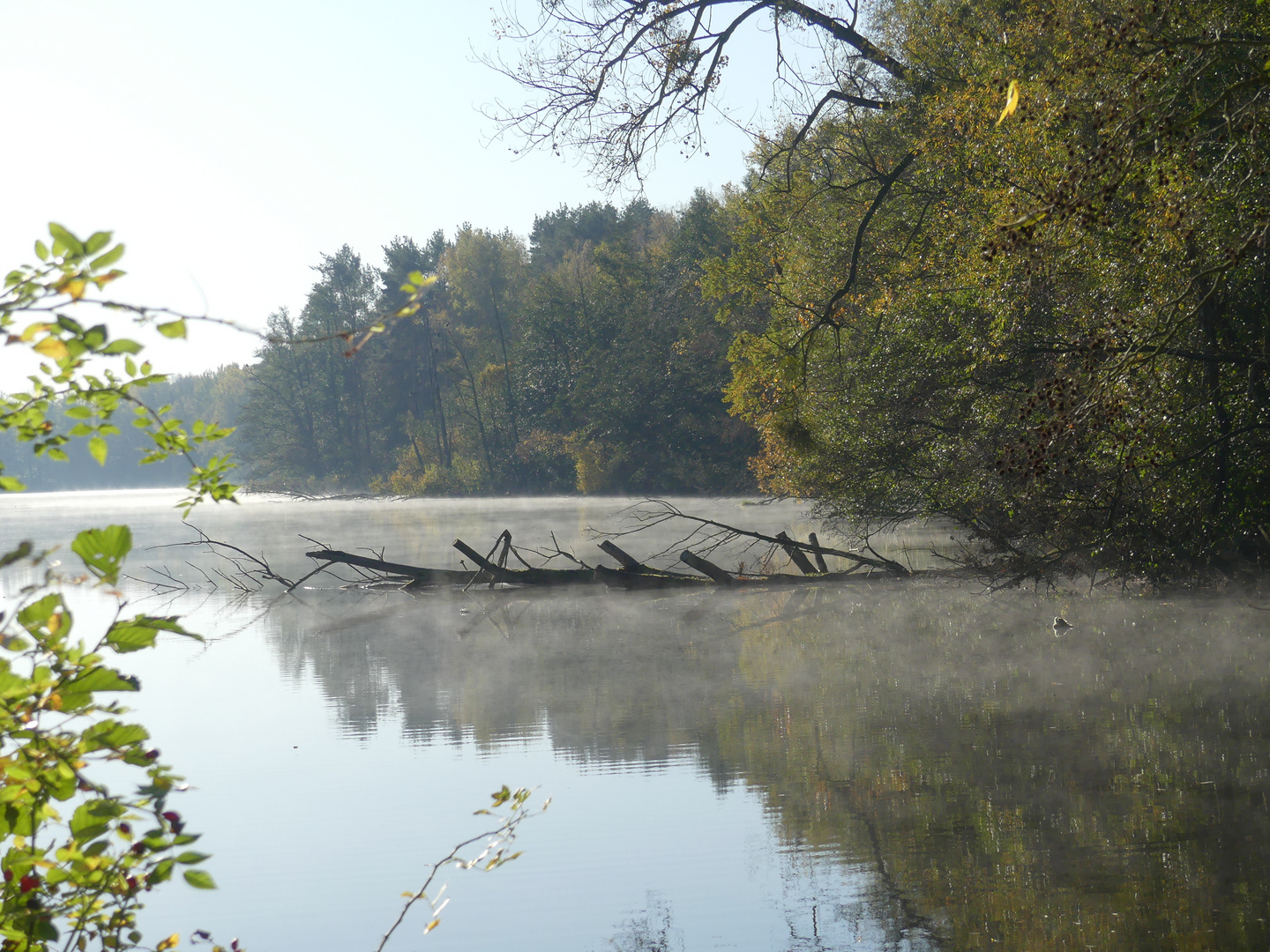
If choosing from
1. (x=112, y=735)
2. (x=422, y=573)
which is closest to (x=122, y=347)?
(x=112, y=735)

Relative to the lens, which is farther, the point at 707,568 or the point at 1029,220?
the point at 707,568

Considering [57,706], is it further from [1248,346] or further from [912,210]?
[912,210]

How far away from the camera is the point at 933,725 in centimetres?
727

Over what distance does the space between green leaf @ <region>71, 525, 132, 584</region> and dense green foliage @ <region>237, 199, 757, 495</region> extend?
28429 mm

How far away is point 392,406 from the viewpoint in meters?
78.5

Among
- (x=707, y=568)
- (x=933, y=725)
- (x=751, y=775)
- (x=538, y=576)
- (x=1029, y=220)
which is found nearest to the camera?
(x=1029, y=220)

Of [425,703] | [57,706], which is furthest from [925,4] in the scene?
[57,706]

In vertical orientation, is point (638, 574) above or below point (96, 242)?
below

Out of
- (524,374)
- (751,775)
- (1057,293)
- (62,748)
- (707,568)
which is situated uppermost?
(524,374)

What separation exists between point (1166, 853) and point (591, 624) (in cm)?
877

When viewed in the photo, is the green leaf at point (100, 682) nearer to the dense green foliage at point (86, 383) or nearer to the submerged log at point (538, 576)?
the dense green foliage at point (86, 383)

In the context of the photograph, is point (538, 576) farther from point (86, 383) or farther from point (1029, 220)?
point (86, 383)

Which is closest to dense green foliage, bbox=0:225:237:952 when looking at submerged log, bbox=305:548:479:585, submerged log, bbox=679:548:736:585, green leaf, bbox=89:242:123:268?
green leaf, bbox=89:242:123:268

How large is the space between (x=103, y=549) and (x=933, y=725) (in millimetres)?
6372
